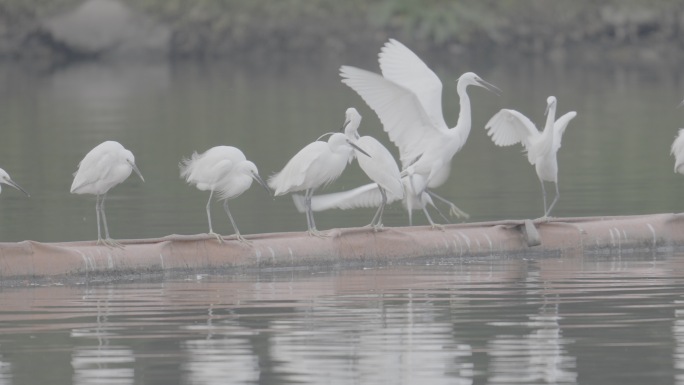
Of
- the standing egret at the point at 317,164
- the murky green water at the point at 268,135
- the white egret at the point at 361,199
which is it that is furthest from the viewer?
the murky green water at the point at 268,135

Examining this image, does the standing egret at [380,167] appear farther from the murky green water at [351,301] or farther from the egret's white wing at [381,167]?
the murky green water at [351,301]

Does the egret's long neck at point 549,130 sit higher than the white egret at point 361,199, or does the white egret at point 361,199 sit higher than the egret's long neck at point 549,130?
the egret's long neck at point 549,130

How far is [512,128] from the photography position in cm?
1805

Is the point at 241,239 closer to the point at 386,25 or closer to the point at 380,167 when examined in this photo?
the point at 380,167

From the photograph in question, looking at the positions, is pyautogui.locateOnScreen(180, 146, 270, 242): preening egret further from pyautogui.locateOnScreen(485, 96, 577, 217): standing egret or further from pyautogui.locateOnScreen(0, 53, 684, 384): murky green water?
pyautogui.locateOnScreen(485, 96, 577, 217): standing egret

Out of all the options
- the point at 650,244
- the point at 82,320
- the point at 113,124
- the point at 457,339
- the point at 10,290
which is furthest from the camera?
the point at 113,124

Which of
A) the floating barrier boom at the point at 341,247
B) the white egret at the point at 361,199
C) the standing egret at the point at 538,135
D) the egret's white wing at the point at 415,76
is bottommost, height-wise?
the floating barrier boom at the point at 341,247

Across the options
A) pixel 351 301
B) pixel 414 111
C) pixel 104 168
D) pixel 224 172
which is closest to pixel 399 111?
pixel 414 111

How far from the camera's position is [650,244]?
17.0 meters

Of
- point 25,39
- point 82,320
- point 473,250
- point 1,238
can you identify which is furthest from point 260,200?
point 25,39

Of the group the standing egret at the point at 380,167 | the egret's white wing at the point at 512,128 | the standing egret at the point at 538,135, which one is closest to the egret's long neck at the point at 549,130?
the standing egret at the point at 538,135

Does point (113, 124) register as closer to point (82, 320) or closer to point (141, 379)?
point (82, 320)

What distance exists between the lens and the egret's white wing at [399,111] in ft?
53.9

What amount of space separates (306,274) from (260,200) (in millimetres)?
6752
